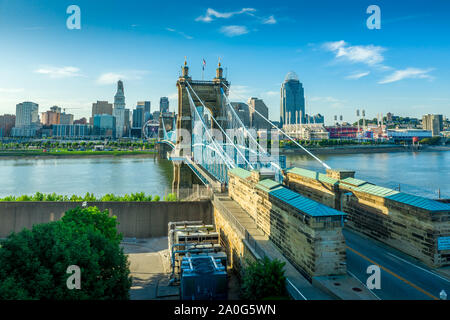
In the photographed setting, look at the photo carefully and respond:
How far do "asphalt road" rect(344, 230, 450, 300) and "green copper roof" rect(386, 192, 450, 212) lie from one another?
178 cm

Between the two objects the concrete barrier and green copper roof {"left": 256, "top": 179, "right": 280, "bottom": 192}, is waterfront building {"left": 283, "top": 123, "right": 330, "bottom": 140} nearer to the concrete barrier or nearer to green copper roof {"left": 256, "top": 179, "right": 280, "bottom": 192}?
the concrete barrier

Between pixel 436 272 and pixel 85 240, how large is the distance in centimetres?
1034

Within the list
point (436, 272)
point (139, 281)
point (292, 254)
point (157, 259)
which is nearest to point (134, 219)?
point (157, 259)

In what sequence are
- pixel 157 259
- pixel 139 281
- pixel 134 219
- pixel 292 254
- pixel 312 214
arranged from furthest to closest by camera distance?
pixel 134 219
pixel 157 259
pixel 139 281
pixel 292 254
pixel 312 214

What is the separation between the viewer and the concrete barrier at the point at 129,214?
67.5 feet

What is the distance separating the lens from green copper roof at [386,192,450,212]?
912 cm

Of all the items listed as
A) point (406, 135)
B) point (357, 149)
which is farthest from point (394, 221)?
point (406, 135)

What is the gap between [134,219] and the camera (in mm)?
21219

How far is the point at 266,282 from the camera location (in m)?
7.92

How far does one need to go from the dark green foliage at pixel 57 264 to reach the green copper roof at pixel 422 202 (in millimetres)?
9407
